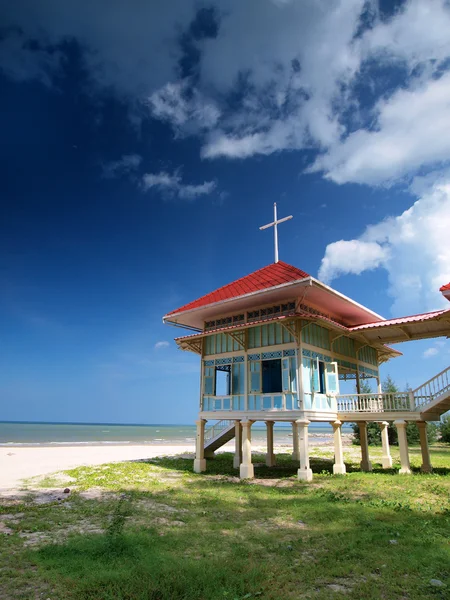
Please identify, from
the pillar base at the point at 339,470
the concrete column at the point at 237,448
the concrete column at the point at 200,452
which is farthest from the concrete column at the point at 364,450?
the concrete column at the point at 200,452

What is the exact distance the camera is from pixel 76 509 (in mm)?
10773

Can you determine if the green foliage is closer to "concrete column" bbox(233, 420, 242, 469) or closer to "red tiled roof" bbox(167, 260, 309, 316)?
"concrete column" bbox(233, 420, 242, 469)

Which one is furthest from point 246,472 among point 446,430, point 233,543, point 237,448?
point 446,430

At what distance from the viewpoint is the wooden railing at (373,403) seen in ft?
51.5

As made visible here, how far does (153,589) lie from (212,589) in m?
0.82

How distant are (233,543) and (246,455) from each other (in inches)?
358

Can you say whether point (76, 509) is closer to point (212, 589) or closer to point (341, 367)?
point (212, 589)

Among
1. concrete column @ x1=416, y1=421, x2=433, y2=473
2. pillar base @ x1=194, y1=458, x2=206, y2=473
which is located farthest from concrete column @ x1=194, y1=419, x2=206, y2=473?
concrete column @ x1=416, y1=421, x2=433, y2=473

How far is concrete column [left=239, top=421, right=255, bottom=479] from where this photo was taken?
16.3 metres

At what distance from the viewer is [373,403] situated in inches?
656

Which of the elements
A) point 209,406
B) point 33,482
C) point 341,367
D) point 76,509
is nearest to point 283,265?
point 341,367

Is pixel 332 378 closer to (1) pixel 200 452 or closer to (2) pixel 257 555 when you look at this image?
(1) pixel 200 452

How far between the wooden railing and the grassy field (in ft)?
9.41

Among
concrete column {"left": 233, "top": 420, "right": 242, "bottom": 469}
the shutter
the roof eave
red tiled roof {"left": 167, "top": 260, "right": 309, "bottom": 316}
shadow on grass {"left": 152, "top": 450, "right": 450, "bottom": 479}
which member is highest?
red tiled roof {"left": 167, "top": 260, "right": 309, "bottom": 316}
